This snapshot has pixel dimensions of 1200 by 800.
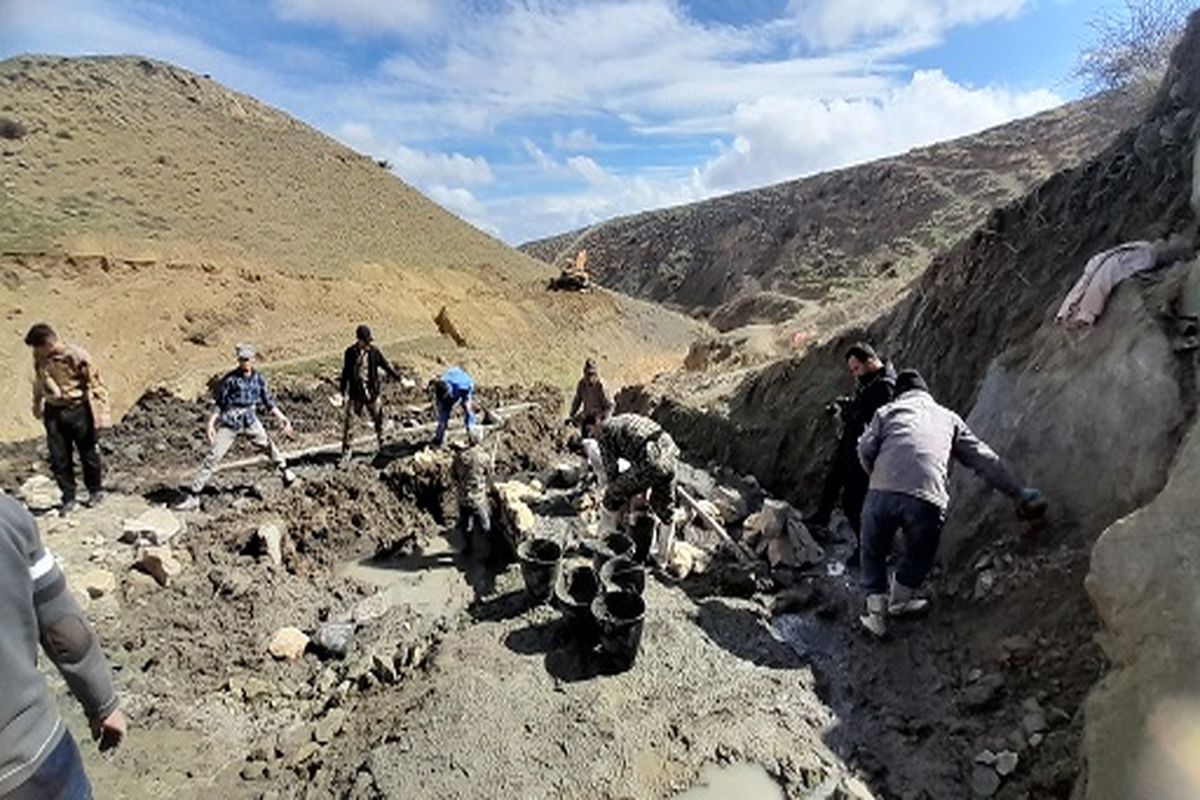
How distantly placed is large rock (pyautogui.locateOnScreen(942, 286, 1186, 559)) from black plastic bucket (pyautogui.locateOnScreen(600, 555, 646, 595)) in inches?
85.4

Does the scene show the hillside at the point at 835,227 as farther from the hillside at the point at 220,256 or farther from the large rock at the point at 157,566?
the large rock at the point at 157,566

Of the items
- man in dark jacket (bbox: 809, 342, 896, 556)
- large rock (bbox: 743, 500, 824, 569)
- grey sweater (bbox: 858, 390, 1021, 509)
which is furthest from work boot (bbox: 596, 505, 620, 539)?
grey sweater (bbox: 858, 390, 1021, 509)

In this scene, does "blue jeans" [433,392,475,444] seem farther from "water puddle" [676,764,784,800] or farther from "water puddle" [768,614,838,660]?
"water puddle" [676,764,784,800]

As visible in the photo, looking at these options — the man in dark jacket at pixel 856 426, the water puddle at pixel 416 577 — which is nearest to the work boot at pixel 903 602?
the man in dark jacket at pixel 856 426

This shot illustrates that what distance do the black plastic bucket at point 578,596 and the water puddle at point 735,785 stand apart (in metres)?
1.24

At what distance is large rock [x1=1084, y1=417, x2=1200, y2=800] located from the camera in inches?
96.1

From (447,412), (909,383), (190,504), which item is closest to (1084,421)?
(909,383)

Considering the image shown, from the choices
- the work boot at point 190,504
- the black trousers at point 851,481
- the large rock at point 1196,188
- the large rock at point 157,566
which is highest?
the large rock at point 1196,188

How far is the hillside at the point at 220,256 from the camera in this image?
43.5 feet

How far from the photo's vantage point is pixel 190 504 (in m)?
7.14

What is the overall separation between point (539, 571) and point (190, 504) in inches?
156

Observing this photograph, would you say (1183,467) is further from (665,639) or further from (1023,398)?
(665,639)

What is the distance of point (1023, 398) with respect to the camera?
5.21m

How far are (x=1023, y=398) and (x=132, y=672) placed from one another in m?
6.56
